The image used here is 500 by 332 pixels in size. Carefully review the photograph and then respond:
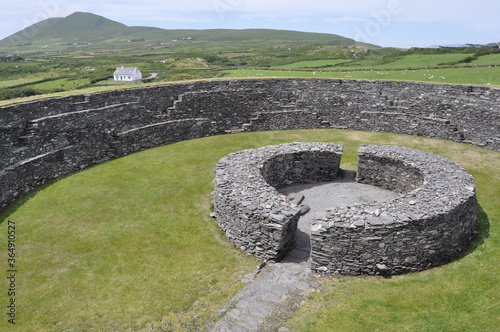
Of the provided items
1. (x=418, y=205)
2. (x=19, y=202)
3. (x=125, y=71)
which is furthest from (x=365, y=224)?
(x=125, y=71)

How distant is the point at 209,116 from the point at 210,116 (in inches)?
3.5

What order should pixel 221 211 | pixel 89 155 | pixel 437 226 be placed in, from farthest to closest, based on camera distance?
pixel 89 155 < pixel 221 211 < pixel 437 226

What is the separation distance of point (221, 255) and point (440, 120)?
2243cm

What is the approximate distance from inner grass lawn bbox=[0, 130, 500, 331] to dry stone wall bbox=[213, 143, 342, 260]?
0.86m

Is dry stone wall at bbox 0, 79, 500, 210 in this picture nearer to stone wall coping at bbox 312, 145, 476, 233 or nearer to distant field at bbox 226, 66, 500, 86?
distant field at bbox 226, 66, 500, 86

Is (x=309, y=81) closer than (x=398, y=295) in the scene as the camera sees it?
No

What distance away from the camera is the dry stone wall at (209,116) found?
66.4ft

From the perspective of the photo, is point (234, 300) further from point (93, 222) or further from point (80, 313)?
point (93, 222)

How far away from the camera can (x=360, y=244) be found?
1187cm

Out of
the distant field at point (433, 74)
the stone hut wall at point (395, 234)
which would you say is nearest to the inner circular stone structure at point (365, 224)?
the stone hut wall at point (395, 234)

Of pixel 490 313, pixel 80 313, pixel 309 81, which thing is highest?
pixel 309 81

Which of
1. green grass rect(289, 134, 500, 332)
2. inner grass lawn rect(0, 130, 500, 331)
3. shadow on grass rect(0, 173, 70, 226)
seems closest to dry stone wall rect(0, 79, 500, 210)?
shadow on grass rect(0, 173, 70, 226)

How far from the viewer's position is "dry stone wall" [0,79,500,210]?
20.2 meters

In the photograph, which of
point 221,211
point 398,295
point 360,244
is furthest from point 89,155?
point 398,295
